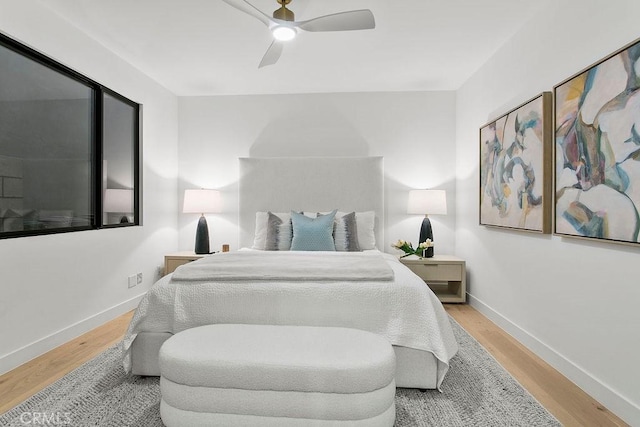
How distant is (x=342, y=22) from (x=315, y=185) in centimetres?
227

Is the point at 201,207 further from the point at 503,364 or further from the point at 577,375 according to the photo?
the point at 577,375

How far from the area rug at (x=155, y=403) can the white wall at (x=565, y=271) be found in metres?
0.42

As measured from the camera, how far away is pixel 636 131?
1716 millimetres


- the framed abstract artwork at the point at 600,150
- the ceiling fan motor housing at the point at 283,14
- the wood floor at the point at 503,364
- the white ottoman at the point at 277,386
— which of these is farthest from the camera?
the ceiling fan motor housing at the point at 283,14

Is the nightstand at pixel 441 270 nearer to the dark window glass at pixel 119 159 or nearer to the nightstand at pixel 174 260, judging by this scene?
the nightstand at pixel 174 260

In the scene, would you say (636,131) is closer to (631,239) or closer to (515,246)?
(631,239)

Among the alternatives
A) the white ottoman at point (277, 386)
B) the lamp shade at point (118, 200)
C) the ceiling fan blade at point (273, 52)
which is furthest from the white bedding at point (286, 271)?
the ceiling fan blade at point (273, 52)

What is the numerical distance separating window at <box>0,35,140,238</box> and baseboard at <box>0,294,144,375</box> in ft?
2.55

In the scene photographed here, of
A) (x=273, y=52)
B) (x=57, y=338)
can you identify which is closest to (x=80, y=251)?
(x=57, y=338)

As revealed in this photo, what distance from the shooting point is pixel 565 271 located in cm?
230

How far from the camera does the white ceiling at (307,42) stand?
8.47ft

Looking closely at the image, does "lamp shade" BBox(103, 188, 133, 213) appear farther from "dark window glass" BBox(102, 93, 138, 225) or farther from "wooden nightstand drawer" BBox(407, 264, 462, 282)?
"wooden nightstand drawer" BBox(407, 264, 462, 282)

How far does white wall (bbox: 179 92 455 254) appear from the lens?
4.40 metres

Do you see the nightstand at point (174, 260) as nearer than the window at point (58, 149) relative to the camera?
No
